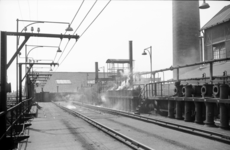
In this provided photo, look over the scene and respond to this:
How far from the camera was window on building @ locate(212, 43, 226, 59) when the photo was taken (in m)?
24.6

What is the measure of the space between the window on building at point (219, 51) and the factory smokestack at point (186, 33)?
11.0 m

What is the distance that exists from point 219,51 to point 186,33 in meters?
13.0

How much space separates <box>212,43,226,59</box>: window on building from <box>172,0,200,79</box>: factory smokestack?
11047 millimetres

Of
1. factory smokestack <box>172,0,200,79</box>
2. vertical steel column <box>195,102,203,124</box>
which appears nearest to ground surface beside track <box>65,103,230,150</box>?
vertical steel column <box>195,102,203,124</box>

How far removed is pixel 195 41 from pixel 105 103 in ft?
58.4

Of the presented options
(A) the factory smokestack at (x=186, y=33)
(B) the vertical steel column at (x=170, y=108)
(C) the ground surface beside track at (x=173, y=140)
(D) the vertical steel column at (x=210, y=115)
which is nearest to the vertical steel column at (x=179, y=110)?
(B) the vertical steel column at (x=170, y=108)

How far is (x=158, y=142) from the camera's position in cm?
984

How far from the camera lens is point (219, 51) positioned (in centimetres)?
2541

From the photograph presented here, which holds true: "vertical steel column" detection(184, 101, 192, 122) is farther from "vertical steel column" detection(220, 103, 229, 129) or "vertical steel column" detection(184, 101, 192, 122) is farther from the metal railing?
"vertical steel column" detection(220, 103, 229, 129)

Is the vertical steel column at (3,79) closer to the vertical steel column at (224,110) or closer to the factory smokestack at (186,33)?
the vertical steel column at (224,110)

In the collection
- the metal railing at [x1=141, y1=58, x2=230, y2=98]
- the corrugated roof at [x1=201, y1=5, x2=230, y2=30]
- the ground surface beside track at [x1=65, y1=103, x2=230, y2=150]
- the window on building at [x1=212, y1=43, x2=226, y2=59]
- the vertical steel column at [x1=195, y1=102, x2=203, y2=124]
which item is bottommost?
the ground surface beside track at [x1=65, y1=103, x2=230, y2=150]

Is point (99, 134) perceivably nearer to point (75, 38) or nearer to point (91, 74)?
point (75, 38)

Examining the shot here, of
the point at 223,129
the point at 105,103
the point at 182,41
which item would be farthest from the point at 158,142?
the point at 182,41

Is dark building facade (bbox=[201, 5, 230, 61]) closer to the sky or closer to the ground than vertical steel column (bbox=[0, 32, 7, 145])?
closer to the sky
